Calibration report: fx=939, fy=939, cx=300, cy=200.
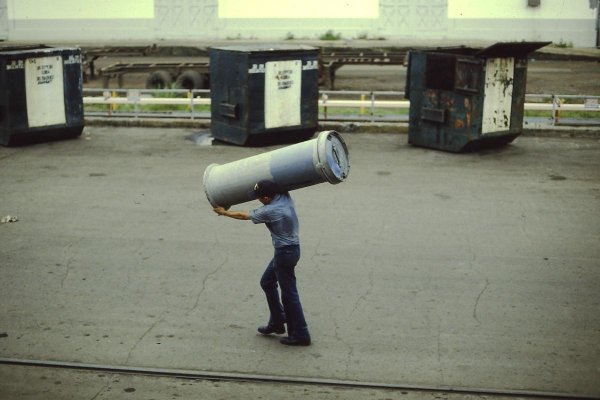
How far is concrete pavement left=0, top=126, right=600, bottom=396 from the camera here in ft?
26.6

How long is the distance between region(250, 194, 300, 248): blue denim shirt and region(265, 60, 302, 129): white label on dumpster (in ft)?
31.8

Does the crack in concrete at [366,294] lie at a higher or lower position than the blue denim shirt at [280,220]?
lower

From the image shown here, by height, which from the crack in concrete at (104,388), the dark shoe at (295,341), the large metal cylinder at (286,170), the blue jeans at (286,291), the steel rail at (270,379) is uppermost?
the large metal cylinder at (286,170)

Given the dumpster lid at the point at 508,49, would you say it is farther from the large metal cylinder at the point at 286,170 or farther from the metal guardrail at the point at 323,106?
the large metal cylinder at the point at 286,170

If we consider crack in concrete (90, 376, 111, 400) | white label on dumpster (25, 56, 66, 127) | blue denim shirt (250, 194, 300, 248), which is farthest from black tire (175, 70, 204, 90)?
crack in concrete (90, 376, 111, 400)

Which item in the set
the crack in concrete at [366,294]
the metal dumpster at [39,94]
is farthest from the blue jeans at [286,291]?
the metal dumpster at [39,94]

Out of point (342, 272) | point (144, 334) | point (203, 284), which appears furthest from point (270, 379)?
point (342, 272)

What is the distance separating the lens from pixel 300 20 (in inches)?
1428

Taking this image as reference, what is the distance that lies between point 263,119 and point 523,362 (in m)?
10.5

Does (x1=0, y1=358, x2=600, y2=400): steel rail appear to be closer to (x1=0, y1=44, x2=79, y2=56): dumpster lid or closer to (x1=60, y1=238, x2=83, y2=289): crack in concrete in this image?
(x1=60, y1=238, x2=83, y2=289): crack in concrete

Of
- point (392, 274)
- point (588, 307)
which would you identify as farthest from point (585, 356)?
point (392, 274)

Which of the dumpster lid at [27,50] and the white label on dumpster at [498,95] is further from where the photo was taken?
the dumpster lid at [27,50]

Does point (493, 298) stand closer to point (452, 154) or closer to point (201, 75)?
point (452, 154)

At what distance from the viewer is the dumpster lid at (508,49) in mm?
16552
